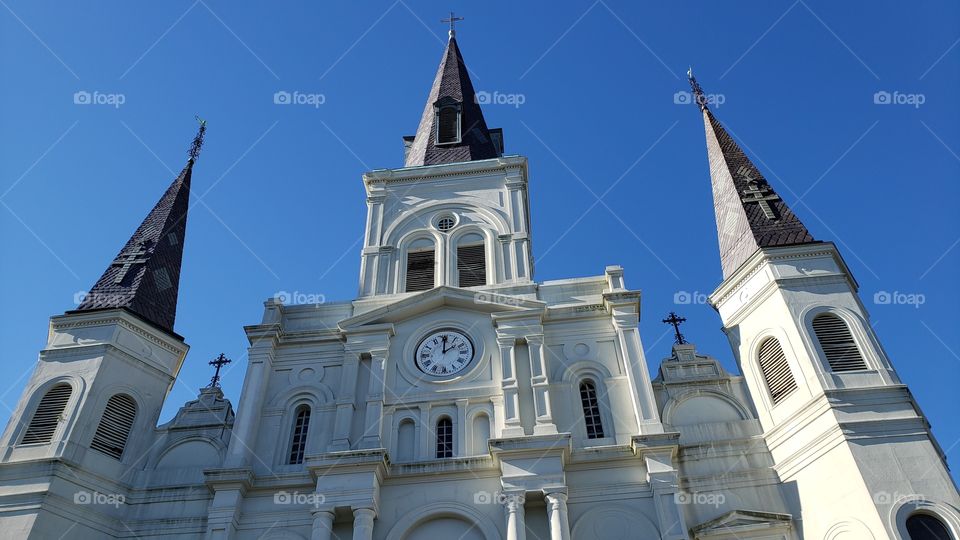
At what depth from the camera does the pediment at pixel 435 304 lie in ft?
67.1

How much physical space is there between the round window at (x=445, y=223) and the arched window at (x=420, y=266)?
68cm

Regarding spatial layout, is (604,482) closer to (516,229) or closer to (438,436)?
(438,436)

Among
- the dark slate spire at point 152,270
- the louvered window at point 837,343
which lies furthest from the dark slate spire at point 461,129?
the louvered window at point 837,343

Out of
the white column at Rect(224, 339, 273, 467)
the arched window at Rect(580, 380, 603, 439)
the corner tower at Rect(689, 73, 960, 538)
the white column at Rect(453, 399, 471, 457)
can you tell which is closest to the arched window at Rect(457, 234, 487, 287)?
the white column at Rect(453, 399, 471, 457)

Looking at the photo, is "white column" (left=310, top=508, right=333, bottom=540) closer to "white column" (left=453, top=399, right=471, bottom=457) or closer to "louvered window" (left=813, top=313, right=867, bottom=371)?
"white column" (left=453, top=399, right=471, bottom=457)

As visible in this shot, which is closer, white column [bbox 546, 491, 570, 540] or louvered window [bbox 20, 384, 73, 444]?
white column [bbox 546, 491, 570, 540]

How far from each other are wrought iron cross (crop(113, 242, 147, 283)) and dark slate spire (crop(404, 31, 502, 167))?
398 inches

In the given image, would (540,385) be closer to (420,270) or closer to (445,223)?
(420,270)

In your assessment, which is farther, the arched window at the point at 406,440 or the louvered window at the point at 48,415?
the arched window at the point at 406,440

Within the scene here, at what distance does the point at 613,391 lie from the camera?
1881cm

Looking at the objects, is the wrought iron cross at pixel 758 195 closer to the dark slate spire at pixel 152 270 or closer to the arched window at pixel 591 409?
the arched window at pixel 591 409

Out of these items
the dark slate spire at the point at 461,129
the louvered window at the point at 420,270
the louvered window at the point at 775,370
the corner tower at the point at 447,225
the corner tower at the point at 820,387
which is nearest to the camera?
the corner tower at the point at 820,387

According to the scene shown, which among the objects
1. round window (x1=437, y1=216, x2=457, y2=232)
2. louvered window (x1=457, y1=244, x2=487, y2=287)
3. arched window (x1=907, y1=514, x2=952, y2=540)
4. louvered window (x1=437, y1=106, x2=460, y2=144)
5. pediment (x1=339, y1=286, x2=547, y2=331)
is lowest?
arched window (x1=907, y1=514, x2=952, y2=540)

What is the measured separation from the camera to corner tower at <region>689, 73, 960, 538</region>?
→ 15.0 meters
